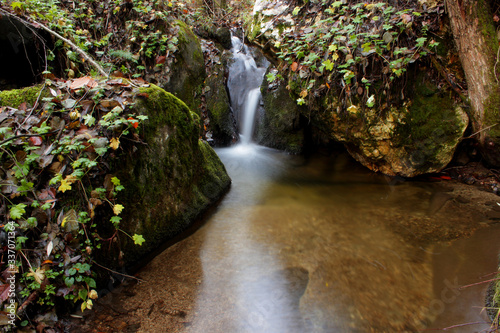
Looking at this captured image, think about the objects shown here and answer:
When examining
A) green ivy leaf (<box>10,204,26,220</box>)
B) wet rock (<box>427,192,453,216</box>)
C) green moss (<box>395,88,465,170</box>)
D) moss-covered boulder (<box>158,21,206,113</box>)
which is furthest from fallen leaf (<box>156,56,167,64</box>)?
wet rock (<box>427,192,453,216</box>)

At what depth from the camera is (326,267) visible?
8.75 ft

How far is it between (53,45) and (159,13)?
2.55m

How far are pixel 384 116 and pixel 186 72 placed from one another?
4.72 meters

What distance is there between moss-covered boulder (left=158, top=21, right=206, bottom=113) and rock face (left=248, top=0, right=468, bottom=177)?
6.57ft

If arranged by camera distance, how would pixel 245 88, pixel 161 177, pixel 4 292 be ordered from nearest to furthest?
pixel 4 292 < pixel 161 177 < pixel 245 88

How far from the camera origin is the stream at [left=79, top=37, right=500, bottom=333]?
2.07m

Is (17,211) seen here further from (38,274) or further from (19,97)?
(19,97)

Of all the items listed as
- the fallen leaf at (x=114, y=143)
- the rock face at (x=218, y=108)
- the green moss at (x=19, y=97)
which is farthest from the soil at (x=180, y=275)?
the rock face at (x=218, y=108)

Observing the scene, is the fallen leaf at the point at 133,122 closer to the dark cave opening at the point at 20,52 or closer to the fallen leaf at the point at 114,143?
the fallen leaf at the point at 114,143

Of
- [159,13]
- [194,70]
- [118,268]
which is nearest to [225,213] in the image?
[118,268]

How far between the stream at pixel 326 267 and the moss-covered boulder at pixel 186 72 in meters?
3.35

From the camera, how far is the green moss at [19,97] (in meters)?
2.32

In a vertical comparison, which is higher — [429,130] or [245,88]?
[245,88]

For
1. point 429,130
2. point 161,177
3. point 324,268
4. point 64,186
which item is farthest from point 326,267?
point 429,130
